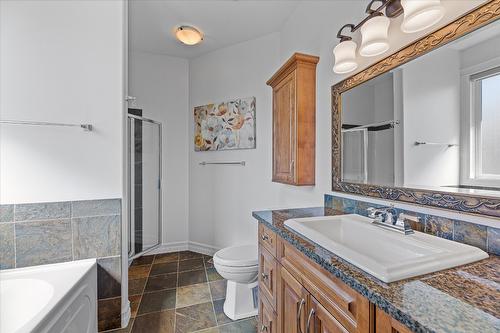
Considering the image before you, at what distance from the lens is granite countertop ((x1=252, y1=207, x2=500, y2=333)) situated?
47cm

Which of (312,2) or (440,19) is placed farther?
(312,2)

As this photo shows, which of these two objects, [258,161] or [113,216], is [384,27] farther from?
[113,216]

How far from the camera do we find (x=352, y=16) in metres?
1.47

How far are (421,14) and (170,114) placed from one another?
290 cm

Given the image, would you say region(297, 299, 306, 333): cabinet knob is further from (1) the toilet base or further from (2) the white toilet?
(1) the toilet base

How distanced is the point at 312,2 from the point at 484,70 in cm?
155

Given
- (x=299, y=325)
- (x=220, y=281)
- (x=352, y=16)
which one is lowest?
(x=220, y=281)

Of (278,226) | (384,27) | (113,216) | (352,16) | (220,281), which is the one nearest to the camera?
(384,27)

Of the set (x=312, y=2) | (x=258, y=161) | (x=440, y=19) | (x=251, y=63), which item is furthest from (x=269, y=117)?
(x=440, y=19)

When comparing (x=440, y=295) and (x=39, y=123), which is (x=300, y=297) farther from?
(x=39, y=123)

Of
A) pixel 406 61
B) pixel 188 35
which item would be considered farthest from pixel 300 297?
pixel 188 35

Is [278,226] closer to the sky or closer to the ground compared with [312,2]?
closer to the ground

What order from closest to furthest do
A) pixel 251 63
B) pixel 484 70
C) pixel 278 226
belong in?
pixel 484 70
pixel 278 226
pixel 251 63

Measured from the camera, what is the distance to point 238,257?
2.00 metres
